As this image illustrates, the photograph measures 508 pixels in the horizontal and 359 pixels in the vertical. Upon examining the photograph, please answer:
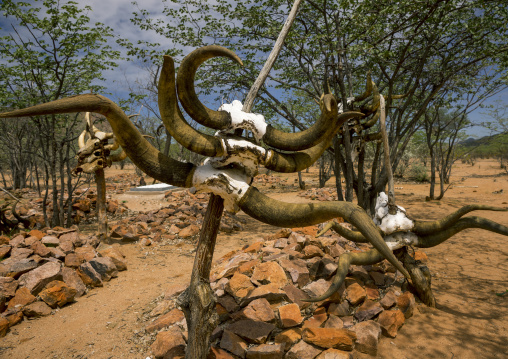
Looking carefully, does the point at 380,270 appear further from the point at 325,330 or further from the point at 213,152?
the point at 213,152

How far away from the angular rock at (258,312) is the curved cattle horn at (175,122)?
2.00 meters

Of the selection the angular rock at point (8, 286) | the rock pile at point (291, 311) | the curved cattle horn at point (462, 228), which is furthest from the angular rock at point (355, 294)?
the angular rock at point (8, 286)

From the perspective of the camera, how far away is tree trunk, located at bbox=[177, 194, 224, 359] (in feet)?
6.36

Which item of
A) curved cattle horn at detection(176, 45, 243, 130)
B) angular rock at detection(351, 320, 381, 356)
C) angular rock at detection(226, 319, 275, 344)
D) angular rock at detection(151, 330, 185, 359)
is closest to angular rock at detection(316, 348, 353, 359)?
angular rock at detection(351, 320, 381, 356)

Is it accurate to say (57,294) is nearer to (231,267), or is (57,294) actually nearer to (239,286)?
(231,267)

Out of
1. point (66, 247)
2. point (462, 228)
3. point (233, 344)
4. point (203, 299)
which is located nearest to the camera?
point (203, 299)

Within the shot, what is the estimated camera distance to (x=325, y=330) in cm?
260

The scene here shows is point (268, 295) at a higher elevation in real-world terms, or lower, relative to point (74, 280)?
higher

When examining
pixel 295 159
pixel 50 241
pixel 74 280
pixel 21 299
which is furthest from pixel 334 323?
pixel 50 241

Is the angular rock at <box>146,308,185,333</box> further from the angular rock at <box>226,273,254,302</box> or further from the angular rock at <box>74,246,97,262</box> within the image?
the angular rock at <box>74,246,97,262</box>

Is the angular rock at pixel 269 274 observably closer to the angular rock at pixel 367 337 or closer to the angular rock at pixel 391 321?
the angular rock at pixel 367 337

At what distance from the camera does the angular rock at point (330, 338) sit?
2.52 meters

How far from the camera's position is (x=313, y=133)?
168 centimetres

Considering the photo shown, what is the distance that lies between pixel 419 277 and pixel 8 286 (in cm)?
538
